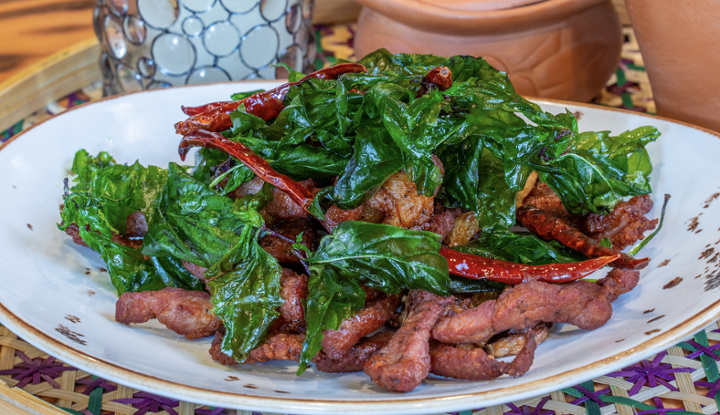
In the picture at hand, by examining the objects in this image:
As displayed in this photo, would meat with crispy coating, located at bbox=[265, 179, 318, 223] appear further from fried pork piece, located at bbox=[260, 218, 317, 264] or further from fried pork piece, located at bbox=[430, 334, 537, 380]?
fried pork piece, located at bbox=[430, 334, 537, 380]

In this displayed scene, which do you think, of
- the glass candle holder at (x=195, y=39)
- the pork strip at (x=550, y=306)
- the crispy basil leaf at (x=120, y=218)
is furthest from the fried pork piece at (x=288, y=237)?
the glass candle holder at (x=195, y=39)

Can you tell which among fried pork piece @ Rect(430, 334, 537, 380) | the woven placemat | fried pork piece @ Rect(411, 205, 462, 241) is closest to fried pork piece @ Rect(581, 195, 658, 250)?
the woven placemat

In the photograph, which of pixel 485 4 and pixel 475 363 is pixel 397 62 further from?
pixel 475 363

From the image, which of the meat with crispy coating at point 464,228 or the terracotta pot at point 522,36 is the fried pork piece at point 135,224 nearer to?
the meat with crispy coating at point 464,228

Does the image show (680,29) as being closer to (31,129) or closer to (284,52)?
(284,52)

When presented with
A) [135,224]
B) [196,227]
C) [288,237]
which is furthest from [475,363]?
[135,224]

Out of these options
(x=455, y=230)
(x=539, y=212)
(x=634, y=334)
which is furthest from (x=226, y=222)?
(x=634, y=334)
